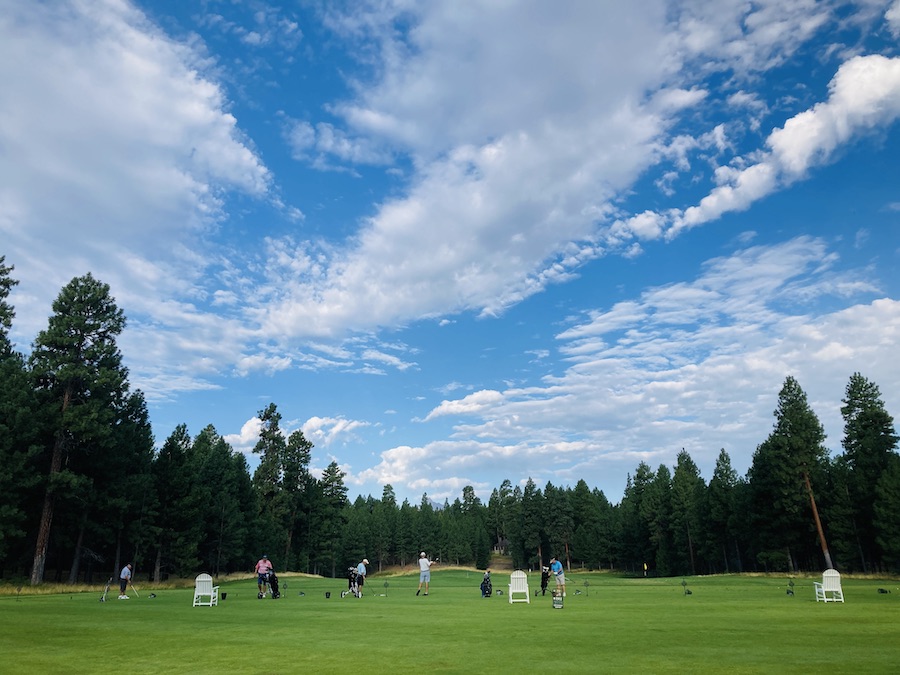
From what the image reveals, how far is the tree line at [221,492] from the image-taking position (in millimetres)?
43281

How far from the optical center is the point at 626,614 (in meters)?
19.9

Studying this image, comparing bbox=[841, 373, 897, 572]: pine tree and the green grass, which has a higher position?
bbox=[841, 373, 897, 572]: pine tree

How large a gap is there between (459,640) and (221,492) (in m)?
62.5

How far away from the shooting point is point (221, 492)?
225ft

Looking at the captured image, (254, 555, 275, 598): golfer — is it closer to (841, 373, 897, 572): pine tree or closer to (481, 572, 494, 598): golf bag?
(481, 572, 494, 598): golf bag

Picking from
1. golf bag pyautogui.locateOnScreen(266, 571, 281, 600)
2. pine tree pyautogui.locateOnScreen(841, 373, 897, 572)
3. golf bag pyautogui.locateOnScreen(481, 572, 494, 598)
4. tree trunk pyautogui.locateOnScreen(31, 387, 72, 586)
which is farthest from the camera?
pine tree pyautogui.locateOnScreen(841, 373, 897, 572)

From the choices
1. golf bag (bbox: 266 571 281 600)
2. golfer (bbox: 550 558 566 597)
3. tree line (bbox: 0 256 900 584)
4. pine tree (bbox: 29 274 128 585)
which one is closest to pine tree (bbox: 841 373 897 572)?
tree line (bbox: 0 256 900 584)

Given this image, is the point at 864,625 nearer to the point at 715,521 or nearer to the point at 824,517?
the point at 824,517

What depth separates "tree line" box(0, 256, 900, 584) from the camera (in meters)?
43.3

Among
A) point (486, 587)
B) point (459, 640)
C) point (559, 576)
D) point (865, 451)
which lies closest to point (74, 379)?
point (486, 587)

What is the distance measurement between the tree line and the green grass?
83.5ft

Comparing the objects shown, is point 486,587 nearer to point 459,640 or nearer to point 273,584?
point 273,584

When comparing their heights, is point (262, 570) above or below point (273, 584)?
above

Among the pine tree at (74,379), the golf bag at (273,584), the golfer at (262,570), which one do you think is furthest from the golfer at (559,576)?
the pine tree at (74,379)
